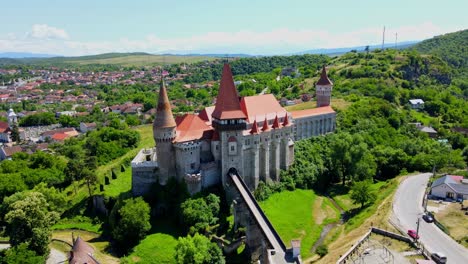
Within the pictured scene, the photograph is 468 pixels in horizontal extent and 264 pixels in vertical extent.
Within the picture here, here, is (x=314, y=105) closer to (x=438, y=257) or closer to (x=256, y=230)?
(x=256, y=230)

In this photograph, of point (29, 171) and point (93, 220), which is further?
point (29, 171)

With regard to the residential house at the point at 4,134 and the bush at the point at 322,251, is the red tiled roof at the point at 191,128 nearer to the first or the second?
the bush at the point at 322,251

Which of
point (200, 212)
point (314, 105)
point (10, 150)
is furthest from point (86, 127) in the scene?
point (200, 212)

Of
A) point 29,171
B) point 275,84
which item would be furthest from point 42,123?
point 275,84

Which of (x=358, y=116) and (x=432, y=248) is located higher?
(x=358, y=116)

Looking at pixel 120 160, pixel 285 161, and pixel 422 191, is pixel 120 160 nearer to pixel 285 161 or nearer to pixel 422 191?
pixel 285 161

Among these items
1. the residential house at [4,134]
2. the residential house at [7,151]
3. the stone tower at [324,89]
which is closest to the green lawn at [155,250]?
the stone tower at [324,89]

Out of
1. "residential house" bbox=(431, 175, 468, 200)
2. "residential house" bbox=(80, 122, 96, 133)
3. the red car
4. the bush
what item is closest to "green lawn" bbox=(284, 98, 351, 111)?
"residential house" bbox=(431, 175, 468, 200)
